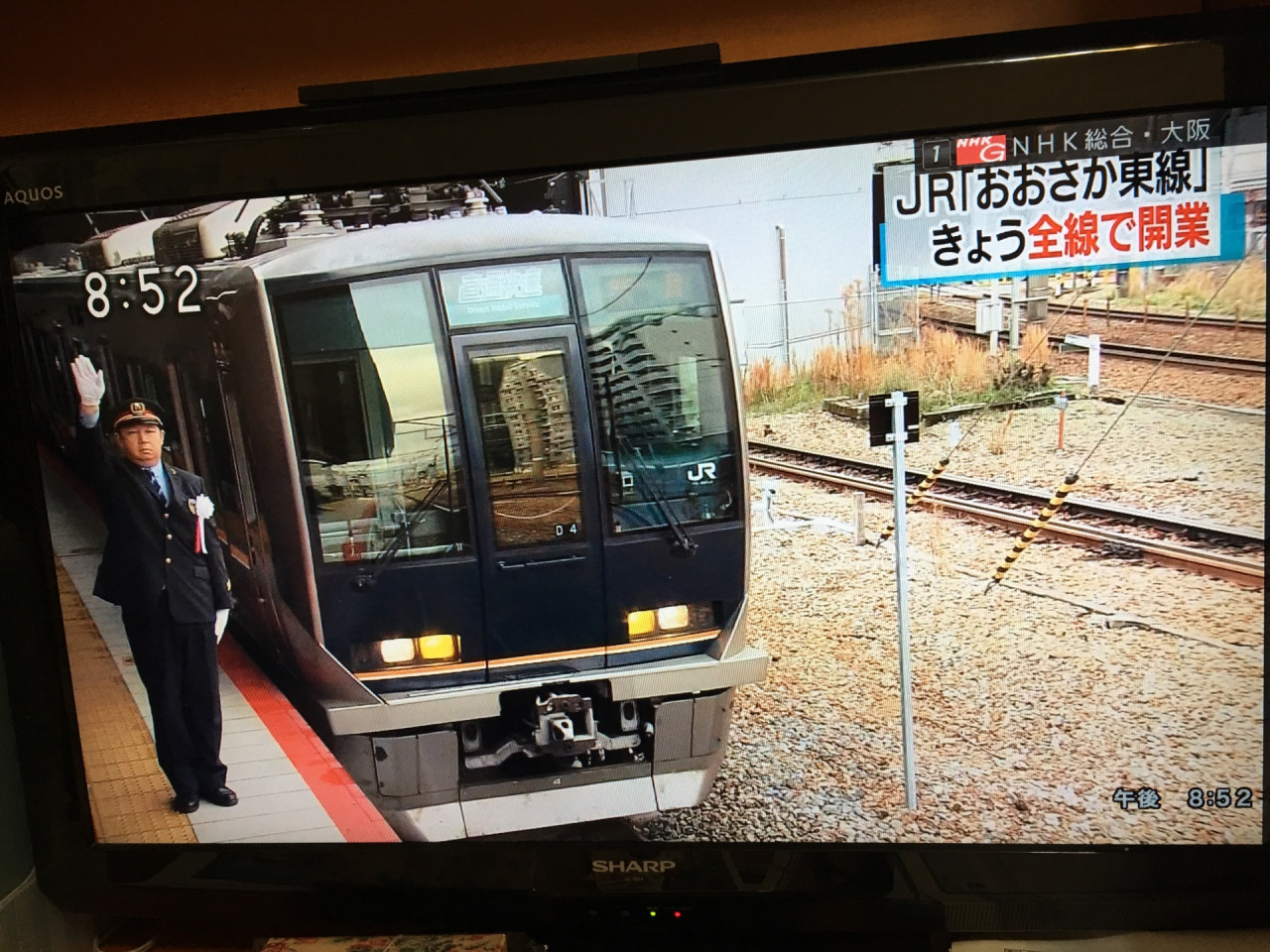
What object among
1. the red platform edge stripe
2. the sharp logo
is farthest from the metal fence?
the red platform edge stripe

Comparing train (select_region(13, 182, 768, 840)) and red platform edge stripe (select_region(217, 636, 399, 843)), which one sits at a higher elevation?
train (select_region(13, 182, 768, 840))

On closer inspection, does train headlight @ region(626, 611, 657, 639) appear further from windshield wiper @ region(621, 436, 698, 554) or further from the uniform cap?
the uniform cap

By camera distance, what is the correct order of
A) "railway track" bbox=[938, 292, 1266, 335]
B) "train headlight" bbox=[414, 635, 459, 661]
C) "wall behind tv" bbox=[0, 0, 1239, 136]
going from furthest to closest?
"wall behind tv" bbox=[0, 0, 1239, 136], "train headlight" bbox=[414, 635, 459, 661], "railway track" bbox=[938, 292, 1266, 335]

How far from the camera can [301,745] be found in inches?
46.9

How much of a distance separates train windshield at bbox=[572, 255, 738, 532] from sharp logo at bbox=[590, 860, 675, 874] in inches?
17.3

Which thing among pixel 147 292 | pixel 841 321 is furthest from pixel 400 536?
pixel 841 321

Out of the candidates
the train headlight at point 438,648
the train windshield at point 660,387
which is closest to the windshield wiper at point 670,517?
the train windshield at point 660,387

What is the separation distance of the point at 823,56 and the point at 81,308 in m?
Result: 0.95

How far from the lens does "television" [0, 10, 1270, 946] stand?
3.45ft

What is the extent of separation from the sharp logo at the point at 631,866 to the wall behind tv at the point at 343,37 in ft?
3.75

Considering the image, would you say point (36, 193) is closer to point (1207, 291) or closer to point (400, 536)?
point (400, 536)

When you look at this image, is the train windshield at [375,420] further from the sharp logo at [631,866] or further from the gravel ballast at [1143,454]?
the gravel ballast at [1143,454]

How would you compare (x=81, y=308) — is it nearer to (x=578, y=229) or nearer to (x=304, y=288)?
(x=304, y=288)

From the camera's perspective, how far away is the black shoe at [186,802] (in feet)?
4.05
